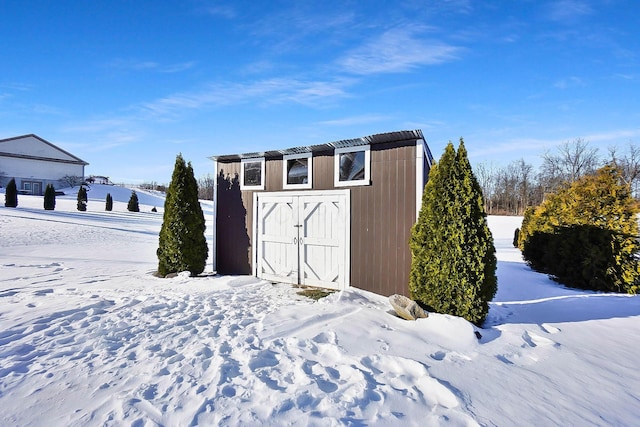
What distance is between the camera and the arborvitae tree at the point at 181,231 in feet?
22.7

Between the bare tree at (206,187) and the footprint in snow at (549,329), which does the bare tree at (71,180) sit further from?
the footprint in snow at (549,329)

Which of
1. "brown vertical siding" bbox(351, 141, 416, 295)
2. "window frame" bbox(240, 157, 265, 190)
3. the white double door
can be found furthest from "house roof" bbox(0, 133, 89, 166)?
"brown vertical siding" bbox(351, 141, 416, 295)

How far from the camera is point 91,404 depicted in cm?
231

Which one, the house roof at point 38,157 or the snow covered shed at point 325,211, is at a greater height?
the house roof at point 38,157

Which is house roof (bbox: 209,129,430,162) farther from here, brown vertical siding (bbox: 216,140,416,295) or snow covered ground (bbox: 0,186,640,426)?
snow covered ground (bbox: 0,186,640,426)

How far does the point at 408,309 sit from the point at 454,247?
3.35 ft

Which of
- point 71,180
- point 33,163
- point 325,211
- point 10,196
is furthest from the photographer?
point 71,180

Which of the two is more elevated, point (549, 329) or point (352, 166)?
point (352, 166)

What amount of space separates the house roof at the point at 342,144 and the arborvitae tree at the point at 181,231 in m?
0.91

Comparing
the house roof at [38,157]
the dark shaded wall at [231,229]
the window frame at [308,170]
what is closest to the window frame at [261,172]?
the dark shaded wall at [231,229]

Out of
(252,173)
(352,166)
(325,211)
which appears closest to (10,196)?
(252,173)

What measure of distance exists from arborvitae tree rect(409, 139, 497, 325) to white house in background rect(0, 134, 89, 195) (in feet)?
136

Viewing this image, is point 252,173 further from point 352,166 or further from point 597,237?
point 597,237

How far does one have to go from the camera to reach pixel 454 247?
4164 millimetres
